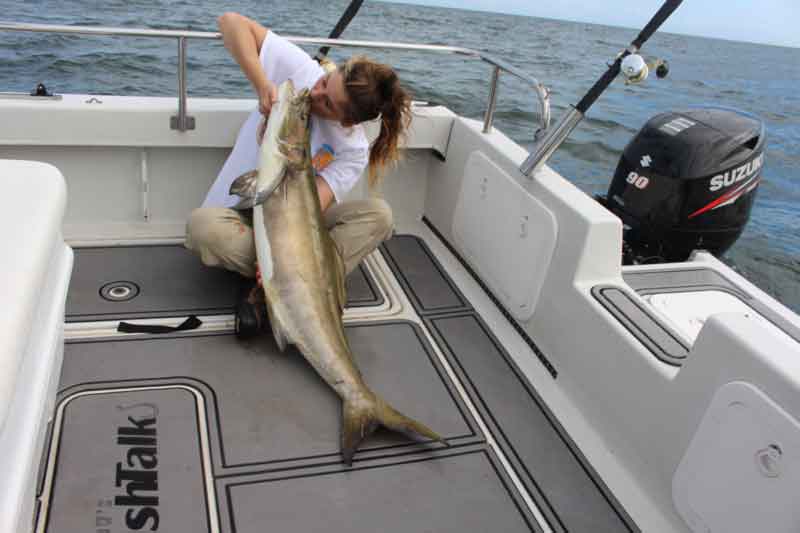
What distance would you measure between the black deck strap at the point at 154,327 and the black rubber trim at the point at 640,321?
4.94 feet

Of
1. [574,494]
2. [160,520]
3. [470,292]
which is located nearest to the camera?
[160,520]

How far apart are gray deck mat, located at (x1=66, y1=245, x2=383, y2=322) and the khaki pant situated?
0.59ft

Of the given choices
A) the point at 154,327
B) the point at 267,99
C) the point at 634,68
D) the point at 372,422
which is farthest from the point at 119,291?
the point at 634,68

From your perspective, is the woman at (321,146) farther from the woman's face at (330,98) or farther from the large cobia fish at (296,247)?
the large cobia fish at (296,247)

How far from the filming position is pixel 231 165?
2850 mm

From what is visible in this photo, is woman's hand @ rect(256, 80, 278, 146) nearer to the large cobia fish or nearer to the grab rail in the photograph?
the large cobia fish

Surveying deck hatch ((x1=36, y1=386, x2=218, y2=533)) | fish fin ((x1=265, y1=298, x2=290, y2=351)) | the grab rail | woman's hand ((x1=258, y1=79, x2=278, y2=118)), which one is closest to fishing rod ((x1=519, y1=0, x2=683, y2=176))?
the grab rail

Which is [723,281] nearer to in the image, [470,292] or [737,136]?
[737,136]

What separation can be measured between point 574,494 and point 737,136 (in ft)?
6.95

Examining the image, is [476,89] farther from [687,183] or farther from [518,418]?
[518,418]

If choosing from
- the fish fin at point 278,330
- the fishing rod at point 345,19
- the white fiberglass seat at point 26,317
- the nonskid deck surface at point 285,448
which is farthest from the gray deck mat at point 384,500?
the fishing rod at point 345,19

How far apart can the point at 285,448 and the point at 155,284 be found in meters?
1.15

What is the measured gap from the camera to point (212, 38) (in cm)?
Answer: 295

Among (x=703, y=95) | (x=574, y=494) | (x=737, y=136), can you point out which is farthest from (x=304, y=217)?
(x=703, y=95)
